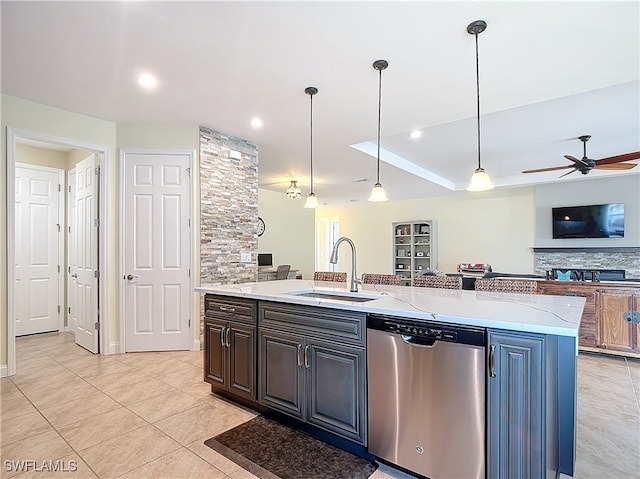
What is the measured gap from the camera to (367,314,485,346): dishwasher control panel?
1.62m

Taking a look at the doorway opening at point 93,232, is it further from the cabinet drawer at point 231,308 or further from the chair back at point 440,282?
the chair back at point 440,282

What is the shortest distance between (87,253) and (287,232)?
4.93m

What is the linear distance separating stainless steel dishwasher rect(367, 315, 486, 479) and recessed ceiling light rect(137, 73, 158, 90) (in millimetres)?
2721

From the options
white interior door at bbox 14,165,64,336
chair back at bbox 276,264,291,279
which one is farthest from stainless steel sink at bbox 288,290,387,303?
chair back at bbox 276,264,291,279

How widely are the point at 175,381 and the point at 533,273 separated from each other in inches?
276

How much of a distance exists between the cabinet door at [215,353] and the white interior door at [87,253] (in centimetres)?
194

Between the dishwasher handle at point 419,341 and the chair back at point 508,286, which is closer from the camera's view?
the dishwasher handle at point 419,341

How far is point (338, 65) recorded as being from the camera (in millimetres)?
2742

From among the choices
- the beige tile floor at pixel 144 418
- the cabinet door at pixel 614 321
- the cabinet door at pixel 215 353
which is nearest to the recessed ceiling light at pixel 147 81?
the cabinet door at pixel 215 353

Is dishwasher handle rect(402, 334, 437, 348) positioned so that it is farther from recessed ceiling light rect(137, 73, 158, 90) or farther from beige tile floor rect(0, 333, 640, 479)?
recessed ceiling light rect(137, 73, 158, 90)

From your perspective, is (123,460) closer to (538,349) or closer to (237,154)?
(538,349)

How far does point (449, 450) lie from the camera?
165 centimetres

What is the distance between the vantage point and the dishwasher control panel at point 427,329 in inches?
63.6

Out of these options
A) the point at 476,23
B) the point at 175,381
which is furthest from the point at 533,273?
the point at 175,381
